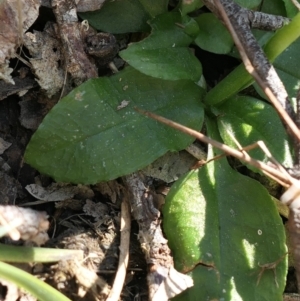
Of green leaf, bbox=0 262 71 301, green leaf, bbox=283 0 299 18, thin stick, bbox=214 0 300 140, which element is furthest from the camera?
green leaf, bbox=283 0 299 18

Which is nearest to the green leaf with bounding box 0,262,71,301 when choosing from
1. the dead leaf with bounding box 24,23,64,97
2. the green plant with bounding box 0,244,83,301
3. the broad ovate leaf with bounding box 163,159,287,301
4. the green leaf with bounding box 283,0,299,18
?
the green plant with bounding box 0,244,83,301

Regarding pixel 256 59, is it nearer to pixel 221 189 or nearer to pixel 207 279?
pixel 221 189

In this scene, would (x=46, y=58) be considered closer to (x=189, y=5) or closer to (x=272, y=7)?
(x=189, y=5)

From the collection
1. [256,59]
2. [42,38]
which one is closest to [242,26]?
[256,59]

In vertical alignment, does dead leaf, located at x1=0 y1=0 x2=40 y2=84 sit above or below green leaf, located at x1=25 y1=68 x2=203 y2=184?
above

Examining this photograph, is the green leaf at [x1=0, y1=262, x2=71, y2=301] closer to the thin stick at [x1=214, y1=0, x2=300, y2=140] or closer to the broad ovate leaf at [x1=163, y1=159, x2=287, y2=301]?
the broad ovate leaf at [x1=163, y1=159, x2=287, y2=301]

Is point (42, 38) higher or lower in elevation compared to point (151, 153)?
higher
